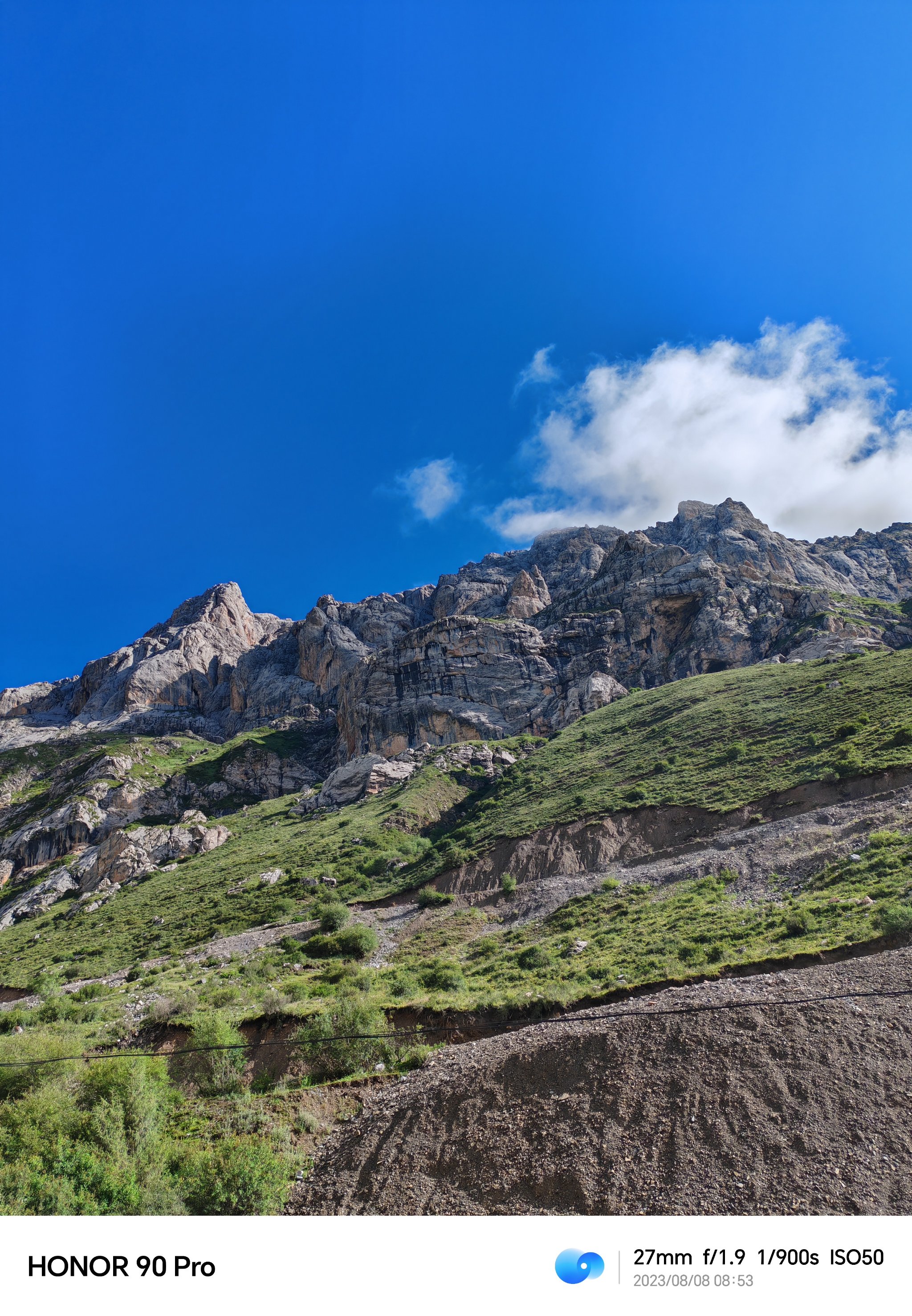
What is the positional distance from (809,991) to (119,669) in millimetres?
167631

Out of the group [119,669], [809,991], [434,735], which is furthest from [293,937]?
[119,669]

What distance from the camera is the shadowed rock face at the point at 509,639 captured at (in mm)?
95688

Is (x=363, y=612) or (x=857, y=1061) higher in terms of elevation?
(x=363, y=612)

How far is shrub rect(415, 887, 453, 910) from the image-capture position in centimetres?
4462

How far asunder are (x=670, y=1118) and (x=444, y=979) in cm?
1541

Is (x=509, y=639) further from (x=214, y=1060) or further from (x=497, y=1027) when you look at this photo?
(x=214, y=1060)

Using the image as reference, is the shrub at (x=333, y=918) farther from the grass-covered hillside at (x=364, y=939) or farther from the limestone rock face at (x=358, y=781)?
the limestone rock face at (x=358, y=781)

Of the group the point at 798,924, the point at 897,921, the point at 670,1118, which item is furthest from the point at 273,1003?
the point at 897,921

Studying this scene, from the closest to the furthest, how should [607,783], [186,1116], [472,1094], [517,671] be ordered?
1. [472,1094]
2. [186,1116]
3. [607,783]
4. [517,671]

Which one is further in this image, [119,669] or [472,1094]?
[119,669]

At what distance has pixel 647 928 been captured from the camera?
28844 mm

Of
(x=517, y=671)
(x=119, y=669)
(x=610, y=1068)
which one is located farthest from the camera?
(x=119, y=669)

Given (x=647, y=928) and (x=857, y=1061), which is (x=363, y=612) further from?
(x=857, y=1061)

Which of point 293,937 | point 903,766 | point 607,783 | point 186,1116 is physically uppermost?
point 607,783
